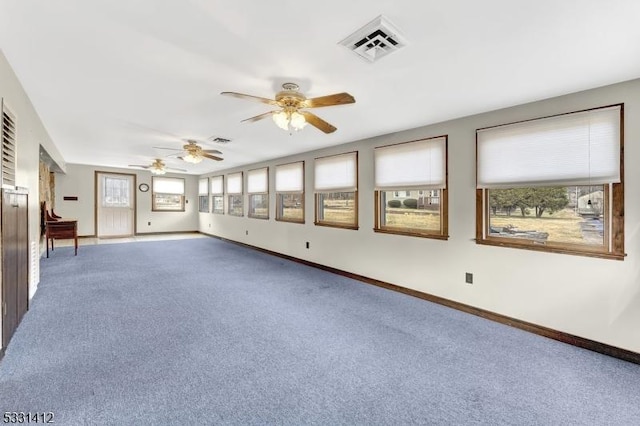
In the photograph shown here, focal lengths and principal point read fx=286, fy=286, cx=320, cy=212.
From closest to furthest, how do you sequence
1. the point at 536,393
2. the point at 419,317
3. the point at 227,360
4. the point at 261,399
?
1. the point at 261,399
2. the point at 536,393
3. the point at 227,360
4. the point at 419,317

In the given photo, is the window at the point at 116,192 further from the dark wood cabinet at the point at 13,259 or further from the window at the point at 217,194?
the dark wood cabinet at the point at 13,259

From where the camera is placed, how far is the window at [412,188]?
12.4ft

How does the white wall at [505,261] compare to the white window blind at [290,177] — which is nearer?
the white wall at [505,261]

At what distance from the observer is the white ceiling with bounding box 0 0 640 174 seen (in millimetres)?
1672

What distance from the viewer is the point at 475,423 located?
168cm

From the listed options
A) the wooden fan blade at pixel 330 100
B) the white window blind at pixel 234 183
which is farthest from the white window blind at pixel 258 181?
the wooden fan blade at pixel 330 100

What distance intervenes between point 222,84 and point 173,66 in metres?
0.44

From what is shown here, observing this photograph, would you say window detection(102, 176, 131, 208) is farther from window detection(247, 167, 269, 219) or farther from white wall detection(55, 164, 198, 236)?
window detection(247, 167, 269, 219)

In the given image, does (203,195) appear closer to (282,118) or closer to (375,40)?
(282,118)

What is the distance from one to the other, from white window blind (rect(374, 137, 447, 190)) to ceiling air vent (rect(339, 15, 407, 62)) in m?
2.02

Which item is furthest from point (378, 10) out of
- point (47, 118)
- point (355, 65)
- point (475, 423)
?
point (47, 118)

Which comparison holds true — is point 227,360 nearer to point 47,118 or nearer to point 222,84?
point 222,84

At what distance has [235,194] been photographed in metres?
8.61

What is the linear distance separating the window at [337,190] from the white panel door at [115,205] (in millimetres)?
7761
